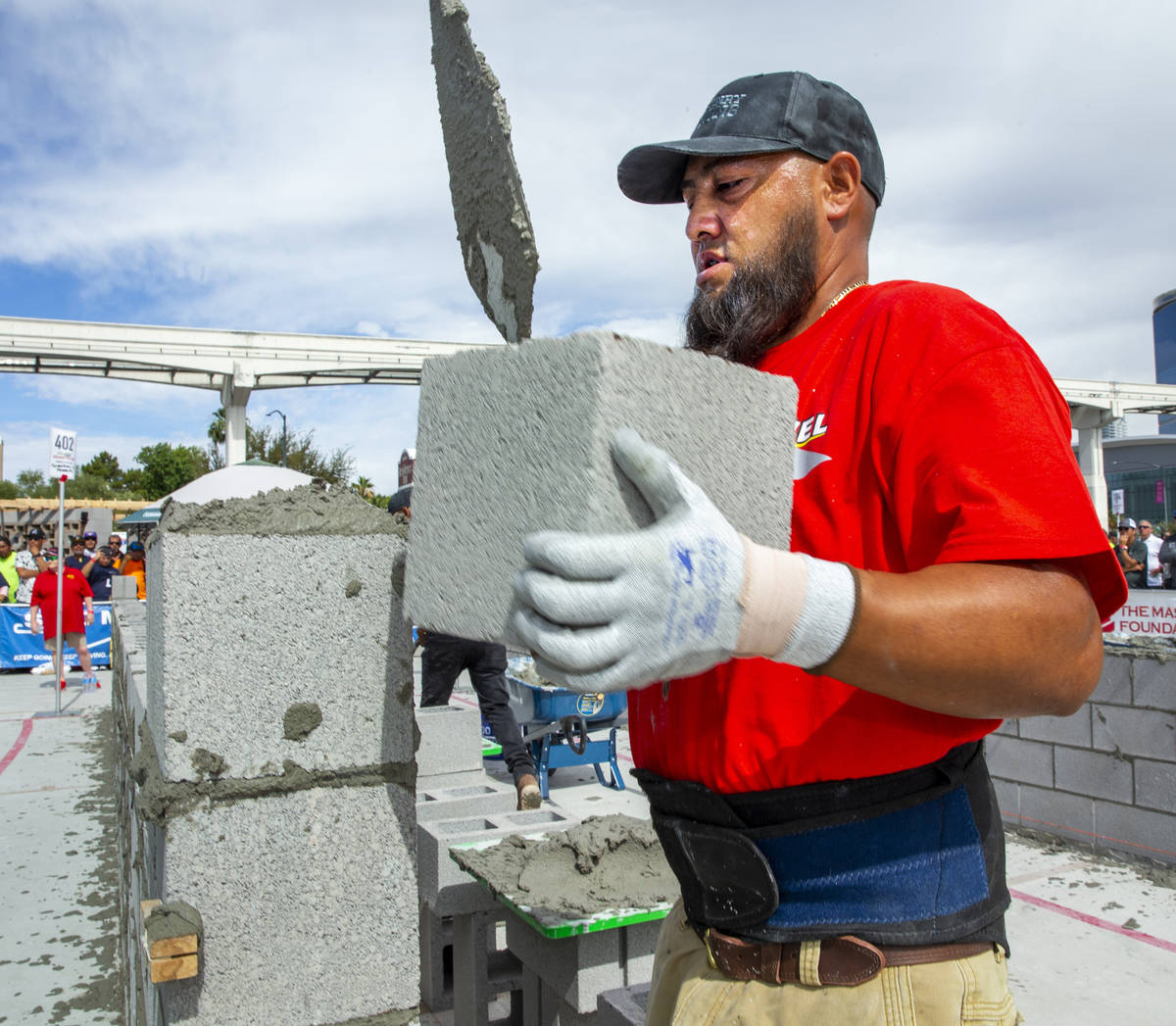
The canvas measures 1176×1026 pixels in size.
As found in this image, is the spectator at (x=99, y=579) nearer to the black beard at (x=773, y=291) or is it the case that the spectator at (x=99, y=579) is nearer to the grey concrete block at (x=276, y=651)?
the grey concrete block at (x=276, y=651)

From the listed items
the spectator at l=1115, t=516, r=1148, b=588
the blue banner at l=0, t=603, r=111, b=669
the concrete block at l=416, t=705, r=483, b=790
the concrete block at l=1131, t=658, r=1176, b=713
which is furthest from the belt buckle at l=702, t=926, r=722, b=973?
the blue banner at l=0, t=603, r=111, b=669

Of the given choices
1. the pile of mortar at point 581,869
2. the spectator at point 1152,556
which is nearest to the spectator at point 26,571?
the pile of mortar at point 581,869

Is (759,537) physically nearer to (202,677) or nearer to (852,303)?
(852,303)

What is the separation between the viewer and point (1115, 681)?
16.7 feet

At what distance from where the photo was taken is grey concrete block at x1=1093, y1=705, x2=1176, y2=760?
490 centimetres

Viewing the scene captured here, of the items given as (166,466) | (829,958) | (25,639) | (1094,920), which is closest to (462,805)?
(829,958)

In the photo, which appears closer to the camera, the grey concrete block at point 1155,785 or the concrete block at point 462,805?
the concrete block at point 462,805

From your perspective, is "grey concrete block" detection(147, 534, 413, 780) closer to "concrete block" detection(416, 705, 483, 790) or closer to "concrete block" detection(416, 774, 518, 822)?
"concrete block" detection(416, 774, 518, 822)

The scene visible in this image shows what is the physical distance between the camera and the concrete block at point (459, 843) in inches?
129

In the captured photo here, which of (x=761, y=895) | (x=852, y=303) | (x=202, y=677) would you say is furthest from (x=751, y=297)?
(x=202, y=677)

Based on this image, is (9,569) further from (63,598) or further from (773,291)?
(773,291)

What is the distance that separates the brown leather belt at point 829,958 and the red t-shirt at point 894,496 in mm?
240

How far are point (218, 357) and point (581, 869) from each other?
16956mm

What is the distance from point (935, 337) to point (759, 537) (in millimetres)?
365
